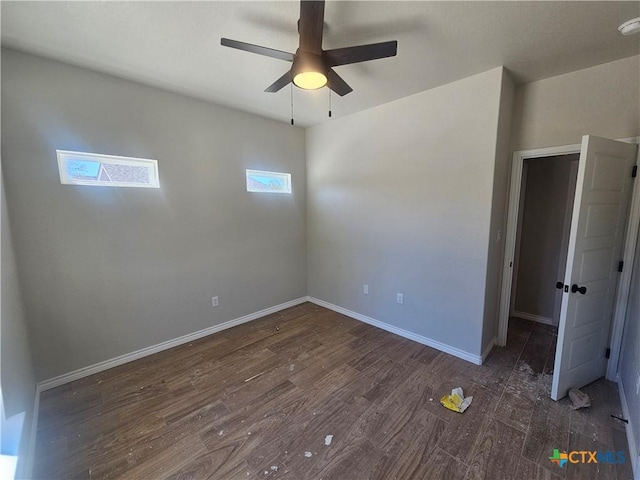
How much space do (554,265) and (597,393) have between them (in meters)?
1.73

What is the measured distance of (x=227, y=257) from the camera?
3295mm

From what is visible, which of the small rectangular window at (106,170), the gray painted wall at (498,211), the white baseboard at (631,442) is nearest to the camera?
the white baseboard at (631,442)

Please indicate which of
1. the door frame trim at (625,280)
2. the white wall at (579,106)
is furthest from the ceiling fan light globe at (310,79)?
the door frame trim at (625,280)

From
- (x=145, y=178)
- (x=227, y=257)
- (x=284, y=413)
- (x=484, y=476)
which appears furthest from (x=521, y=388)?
(x=145, y=178)

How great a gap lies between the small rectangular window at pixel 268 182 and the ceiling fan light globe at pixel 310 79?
1839 millimetres

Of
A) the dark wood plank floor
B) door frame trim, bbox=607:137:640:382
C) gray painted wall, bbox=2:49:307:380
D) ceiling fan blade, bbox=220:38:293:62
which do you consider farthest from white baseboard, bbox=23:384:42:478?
door frame trim, bbox=607:137:640:382

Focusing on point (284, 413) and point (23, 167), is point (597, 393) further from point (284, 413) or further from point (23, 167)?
point (23, 167)

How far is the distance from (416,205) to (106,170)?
3.05 metres

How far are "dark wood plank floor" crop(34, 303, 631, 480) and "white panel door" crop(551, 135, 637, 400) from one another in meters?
0.34

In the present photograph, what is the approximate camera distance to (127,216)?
2531 mm

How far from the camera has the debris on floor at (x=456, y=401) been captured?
200cm

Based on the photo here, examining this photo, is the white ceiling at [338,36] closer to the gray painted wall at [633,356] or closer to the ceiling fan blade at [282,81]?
the ceiling fan blade at [282,81]

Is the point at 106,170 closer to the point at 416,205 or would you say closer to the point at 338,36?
the point at 338,36

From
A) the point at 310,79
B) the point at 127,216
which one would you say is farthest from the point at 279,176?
the point at 310,79
